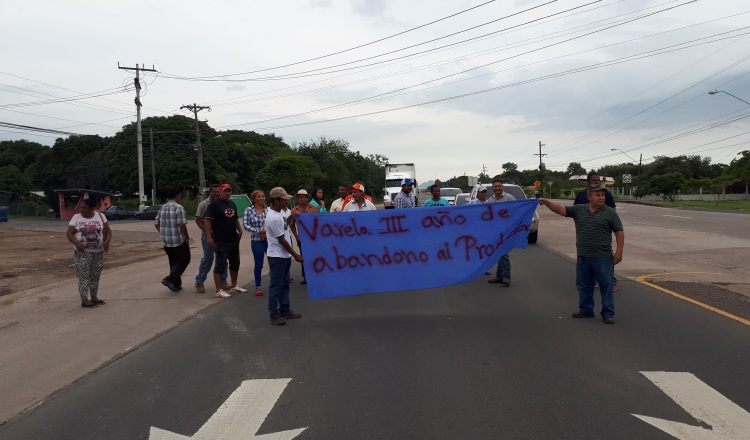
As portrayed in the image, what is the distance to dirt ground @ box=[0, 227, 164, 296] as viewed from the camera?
12.8 m

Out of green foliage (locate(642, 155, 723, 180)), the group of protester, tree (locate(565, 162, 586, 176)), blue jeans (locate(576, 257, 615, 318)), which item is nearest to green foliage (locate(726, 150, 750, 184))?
green foliage (locate(642, 155, 723, 180))

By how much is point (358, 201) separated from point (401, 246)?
2.46 m

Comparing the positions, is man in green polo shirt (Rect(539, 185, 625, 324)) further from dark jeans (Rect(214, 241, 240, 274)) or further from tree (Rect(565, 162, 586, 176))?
tree (Rect(565, 162, 586, 176))

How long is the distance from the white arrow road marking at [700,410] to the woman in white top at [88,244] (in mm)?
7677

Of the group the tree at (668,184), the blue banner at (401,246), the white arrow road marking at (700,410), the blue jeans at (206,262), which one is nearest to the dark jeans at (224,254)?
the blue jeans at (206,262)

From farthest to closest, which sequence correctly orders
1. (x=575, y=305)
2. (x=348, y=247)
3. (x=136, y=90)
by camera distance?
(x=136, y=90) < (x=575, y=305) < (x=348, y=247)

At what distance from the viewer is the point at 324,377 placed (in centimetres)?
547

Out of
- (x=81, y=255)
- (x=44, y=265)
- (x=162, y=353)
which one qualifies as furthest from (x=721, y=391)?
(x=44, y=265)

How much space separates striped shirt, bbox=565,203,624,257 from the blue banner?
0.83 metres

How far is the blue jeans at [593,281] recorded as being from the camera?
23.5ft

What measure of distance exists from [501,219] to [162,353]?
464cm

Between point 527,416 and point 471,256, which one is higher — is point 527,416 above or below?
below

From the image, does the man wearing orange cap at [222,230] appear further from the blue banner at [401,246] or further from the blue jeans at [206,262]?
the blue banner at [401,246]

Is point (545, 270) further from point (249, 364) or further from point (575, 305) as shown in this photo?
point (249, 364)
